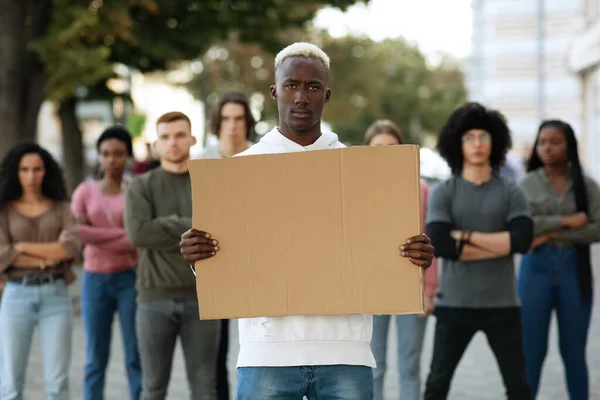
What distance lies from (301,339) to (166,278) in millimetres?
2220

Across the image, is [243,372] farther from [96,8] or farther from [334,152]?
[96,8]

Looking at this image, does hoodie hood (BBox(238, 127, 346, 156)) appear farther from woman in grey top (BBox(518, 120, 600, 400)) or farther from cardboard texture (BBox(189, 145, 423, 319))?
woman in grey top (BBox(518, 120, 600, 400))

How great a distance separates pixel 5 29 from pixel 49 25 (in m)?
0.81

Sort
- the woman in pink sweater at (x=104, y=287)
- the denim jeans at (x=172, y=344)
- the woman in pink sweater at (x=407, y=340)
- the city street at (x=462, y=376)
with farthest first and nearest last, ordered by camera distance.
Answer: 1. the city street at (x=462, y=376)
2. the woman in pink sweater at (x=104, y=287)
3. the woman in pink sweater at (x=407, y=340)
4. the denim jeans at (x=172, y=344)

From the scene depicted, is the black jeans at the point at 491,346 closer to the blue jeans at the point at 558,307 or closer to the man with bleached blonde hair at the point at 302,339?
the blue jeans at the point at 558,307

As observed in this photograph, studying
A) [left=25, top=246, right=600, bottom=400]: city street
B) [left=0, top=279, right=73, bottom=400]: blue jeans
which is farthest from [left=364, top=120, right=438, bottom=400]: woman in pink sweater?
[left=0, top=279, right=73, bottom=400]: blue jeans

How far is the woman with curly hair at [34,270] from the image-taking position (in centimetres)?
588

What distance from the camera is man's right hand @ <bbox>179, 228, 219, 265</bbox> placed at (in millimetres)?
3416

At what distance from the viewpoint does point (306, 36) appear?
104 ft

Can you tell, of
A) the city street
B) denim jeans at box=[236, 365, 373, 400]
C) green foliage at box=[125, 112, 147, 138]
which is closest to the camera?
denim jeans at box=[236, 365, 373, 400]

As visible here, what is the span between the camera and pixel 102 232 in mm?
6668

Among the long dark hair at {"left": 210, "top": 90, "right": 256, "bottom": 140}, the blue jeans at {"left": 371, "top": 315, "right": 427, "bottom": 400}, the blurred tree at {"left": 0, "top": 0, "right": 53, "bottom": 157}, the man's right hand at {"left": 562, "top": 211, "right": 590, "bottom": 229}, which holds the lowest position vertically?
the blue jeans at {"left": 371, "top": 315, "right": 427, "bottom": 400}

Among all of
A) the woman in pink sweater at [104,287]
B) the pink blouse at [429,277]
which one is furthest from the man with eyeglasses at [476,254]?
the woman in pink sweater at [104,287]

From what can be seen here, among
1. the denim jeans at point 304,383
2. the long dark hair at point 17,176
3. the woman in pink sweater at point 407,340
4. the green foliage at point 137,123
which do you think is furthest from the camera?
the green foliage at point 137,123
